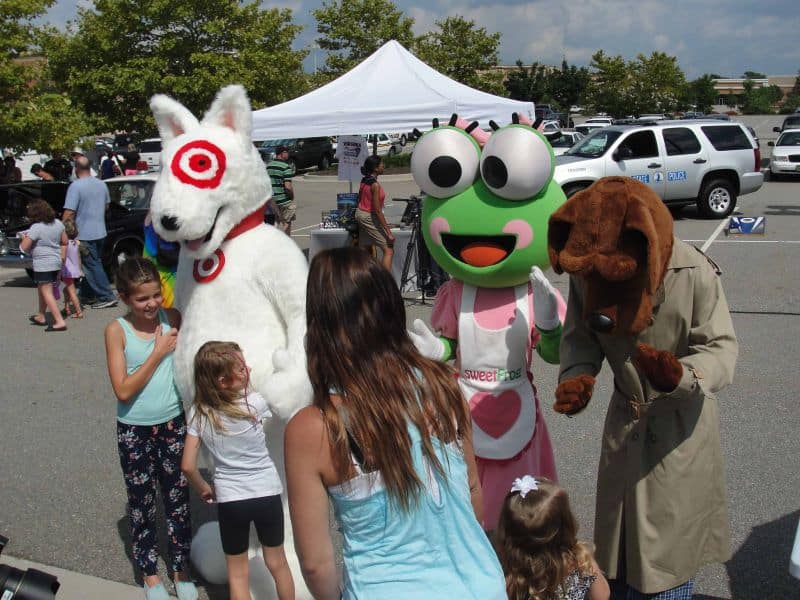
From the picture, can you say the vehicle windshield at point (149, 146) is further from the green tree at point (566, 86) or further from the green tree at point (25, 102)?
the green tree at point (566, 86)

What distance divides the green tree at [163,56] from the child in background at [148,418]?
1810cm

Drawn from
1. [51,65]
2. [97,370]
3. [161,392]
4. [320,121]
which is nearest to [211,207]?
[161,392]

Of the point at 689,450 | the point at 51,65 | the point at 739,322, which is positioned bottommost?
the point at 739,322

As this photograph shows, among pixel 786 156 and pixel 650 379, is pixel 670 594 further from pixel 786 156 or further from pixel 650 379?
pixel 786 156

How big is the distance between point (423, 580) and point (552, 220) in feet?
4.42

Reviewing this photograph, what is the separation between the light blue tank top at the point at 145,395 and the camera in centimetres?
335

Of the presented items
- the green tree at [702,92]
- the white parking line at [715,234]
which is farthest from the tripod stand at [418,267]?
the green tree at [702,92]

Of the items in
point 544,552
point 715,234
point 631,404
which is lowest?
point 715,234

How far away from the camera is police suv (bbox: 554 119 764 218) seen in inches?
574

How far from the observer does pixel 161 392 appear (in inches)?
135

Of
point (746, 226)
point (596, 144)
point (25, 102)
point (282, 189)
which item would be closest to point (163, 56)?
point (25, 102)

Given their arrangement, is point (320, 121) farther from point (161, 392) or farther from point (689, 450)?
point (689, 450)

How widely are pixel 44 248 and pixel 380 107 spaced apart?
4.16 m

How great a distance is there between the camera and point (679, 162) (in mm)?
14727
